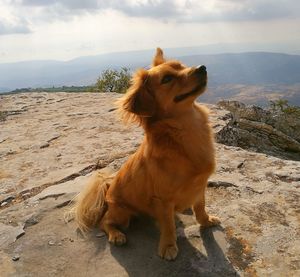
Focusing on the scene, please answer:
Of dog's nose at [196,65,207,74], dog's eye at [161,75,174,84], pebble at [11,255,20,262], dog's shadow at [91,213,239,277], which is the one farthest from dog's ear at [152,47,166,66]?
pebble at [11,255,20,262]

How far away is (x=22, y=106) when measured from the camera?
13.3 m

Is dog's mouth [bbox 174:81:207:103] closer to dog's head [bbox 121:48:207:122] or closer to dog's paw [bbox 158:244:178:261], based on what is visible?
dog's head [bbox 121:48:207:122]

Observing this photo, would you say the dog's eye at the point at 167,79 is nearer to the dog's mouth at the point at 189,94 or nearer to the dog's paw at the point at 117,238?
the dog's mouth at the point at 189,94

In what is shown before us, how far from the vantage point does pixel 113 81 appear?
80.8 ft

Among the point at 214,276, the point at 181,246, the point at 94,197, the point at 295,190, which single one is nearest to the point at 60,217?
the point at 94,197

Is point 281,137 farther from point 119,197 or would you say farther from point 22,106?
point 22,106

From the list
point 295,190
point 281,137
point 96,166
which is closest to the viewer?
point 295,190

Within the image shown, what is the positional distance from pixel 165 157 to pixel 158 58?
1612 mm

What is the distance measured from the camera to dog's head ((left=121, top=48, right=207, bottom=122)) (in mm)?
4160

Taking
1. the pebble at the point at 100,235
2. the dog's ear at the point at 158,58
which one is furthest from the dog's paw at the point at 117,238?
the dog's ear at the point at 158,58

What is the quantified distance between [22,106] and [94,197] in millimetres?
9531

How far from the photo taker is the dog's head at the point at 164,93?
4.16 m

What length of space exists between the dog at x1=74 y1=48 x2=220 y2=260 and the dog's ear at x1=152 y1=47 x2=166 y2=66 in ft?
0.95

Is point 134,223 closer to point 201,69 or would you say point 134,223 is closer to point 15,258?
point 15,258
